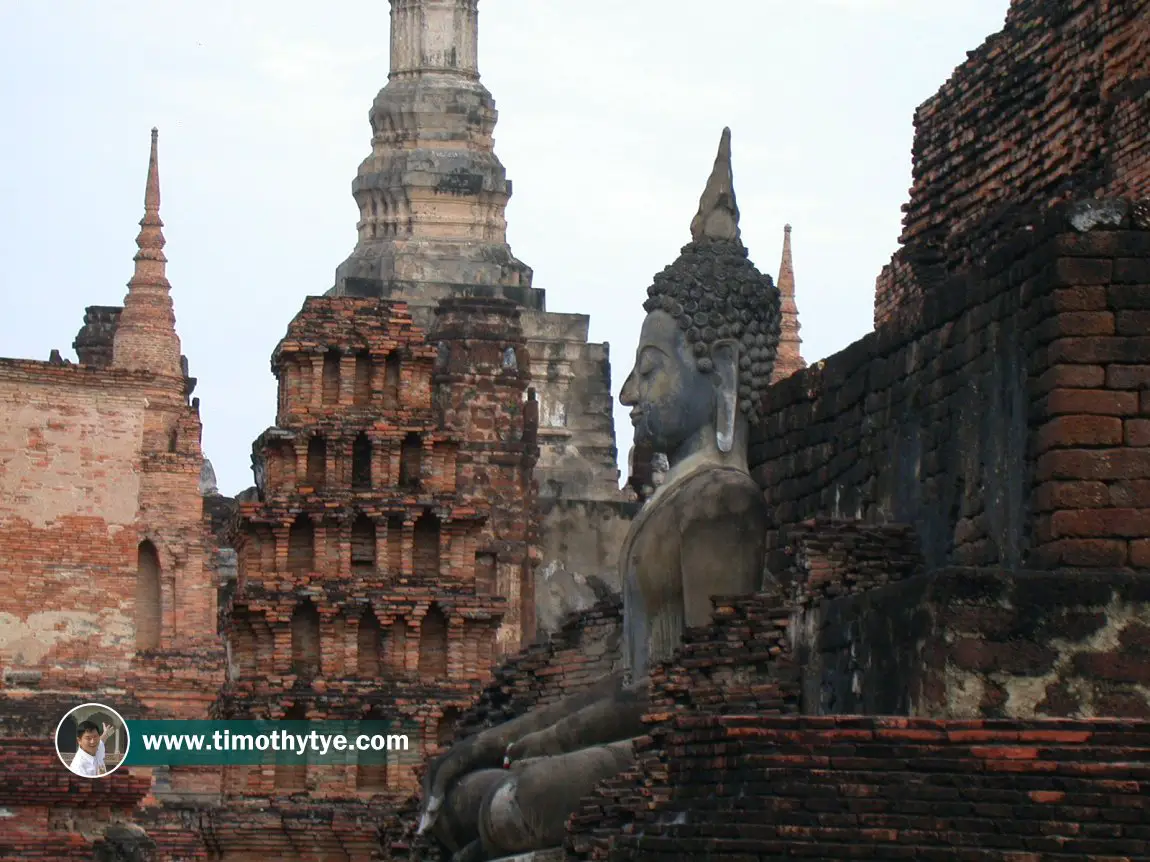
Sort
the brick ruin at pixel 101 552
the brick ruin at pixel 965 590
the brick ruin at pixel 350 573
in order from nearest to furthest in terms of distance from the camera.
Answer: the brick ruin at pixel 965 590 → the brick ruin at pixel 350 573 → the brick ruin at pixel 101 552

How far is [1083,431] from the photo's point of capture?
472 inches

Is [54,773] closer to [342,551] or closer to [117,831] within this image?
[117,831]

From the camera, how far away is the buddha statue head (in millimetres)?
15250

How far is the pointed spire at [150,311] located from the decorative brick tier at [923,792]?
37386 millimetres

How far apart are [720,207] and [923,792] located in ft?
18.3

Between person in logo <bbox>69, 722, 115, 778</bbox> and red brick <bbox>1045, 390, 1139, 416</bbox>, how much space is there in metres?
16.9

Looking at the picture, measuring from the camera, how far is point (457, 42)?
4769 centimetres

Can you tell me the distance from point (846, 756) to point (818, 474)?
4613 millimetres

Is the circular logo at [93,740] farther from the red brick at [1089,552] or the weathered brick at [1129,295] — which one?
the weathered brick at [1129,295]

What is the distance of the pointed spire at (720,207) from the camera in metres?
15.8

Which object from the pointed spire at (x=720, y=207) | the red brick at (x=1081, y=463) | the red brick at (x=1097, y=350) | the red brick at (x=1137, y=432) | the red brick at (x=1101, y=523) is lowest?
the red brick at (x=1101, y=523)

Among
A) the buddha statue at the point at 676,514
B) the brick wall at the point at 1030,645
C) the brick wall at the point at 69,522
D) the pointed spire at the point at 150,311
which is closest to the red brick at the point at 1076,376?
the brick wall at the point at 1030,645

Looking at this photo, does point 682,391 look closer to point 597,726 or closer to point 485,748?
point 597,726

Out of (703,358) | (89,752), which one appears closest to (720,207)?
(703,358)
